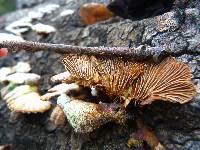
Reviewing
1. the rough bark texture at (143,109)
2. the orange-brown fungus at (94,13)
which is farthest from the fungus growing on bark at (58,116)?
the orange-brown fungus at (94,13)

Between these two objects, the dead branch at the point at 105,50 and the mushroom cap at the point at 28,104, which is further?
the mushroom cap at the point at 28,104

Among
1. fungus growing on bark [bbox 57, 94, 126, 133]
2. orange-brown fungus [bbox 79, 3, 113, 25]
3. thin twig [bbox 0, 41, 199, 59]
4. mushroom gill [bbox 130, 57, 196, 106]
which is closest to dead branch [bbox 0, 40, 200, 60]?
thin twig [bbox 0, 41, 199, 59]

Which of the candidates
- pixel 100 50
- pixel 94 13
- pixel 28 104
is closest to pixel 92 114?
pixel 100 50

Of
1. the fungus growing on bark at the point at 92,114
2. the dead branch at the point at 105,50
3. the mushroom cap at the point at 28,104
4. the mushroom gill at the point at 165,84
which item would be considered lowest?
the mushroom cap at the point at 28,104

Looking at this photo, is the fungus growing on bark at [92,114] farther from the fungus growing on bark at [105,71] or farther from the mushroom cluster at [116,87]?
the fungus growing on bark at [105,71]

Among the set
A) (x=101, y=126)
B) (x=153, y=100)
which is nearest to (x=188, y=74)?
(x=153, y=100)

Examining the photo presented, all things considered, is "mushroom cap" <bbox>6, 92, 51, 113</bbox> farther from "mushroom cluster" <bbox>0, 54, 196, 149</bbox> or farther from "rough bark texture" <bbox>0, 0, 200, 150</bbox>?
"mushroom cluster" <bbox>0, 54, 196, 149</bbox>

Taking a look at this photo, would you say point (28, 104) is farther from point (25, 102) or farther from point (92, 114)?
point (92, 114)
